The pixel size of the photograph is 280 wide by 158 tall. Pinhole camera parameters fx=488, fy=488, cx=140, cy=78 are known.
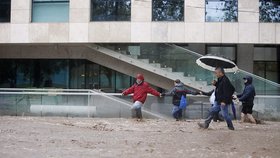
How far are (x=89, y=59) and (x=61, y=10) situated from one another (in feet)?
11.9

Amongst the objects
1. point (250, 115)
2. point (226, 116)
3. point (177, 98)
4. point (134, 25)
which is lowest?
point (250, 115)

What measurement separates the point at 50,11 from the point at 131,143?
19.5 m

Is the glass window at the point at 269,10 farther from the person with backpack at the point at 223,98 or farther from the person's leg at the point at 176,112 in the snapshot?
the person with backpack at the point at 223,98

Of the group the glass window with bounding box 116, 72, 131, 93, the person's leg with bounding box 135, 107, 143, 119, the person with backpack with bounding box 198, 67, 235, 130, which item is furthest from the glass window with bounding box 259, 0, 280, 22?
the person with backpack with bounding box 198, 67, 235, 130

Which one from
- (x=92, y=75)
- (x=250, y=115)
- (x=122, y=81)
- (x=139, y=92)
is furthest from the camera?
(x=92, y=75)

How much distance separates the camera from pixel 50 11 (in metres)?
29.2

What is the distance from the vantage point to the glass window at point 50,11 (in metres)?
29.1

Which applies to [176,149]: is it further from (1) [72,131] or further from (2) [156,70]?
(2) [156,70]

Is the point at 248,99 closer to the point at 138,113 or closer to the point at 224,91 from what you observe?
the point at 224,91

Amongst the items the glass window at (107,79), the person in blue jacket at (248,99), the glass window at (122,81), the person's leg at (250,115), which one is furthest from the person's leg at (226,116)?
the glass window at (107,79)

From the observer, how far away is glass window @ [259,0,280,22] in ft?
93.2

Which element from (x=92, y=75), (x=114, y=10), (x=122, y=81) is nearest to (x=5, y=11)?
(x=92, y=75)

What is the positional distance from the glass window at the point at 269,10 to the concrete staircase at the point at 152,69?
22.1 feet

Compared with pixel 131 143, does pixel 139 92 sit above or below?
above
